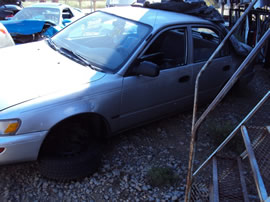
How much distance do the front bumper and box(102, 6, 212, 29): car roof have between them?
5.99ft

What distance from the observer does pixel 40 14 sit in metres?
7.44

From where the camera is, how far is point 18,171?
2.88m

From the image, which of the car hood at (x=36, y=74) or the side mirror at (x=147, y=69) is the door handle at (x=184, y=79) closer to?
the side mirror at (x=147, y=69)

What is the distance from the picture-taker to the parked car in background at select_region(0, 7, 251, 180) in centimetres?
246

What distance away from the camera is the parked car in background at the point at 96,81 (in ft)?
8.08

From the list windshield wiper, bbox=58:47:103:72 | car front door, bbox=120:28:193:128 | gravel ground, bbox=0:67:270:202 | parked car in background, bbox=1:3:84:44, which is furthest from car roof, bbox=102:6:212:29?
parked car in background, bbox=1:3:84:44

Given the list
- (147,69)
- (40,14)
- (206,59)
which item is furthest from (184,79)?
(40,14)

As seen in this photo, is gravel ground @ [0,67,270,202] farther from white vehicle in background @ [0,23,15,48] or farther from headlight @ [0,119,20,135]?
white vehicle in background @ [0,23,15,48]

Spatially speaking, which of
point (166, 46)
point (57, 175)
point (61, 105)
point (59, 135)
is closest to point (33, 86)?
point (61, 105)

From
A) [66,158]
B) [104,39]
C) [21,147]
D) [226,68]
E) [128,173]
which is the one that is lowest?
[128,173]

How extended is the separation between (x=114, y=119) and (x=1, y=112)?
3.68 ft

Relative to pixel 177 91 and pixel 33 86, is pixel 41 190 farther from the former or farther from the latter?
pixel 177 91

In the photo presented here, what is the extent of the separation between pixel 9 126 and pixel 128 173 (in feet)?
4.25

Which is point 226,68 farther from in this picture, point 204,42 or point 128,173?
point 128,173
